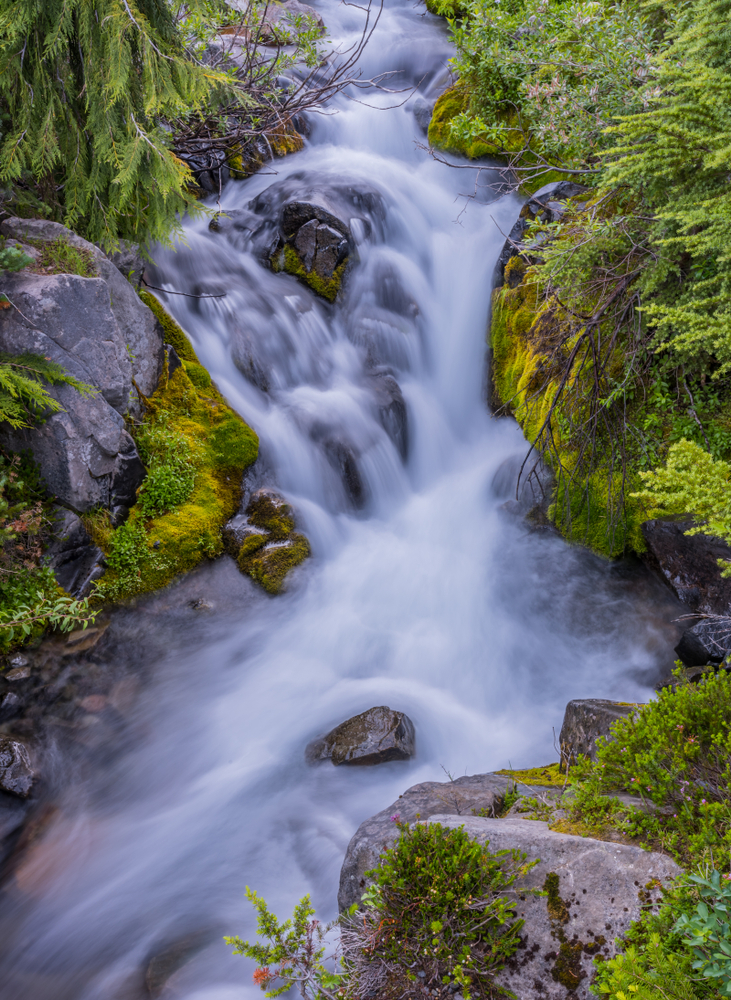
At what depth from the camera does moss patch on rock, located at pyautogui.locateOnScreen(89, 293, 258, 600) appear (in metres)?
6.02

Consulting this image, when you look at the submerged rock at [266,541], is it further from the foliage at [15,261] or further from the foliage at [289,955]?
the foliage at [289,955]

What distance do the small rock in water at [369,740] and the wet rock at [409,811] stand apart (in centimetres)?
105

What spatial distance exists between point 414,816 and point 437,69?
15695 millimetres

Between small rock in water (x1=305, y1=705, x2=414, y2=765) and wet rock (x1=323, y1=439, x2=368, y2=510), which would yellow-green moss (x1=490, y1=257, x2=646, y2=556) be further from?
small rock in water (x1=305, y1=705, x2=414, y2=765)

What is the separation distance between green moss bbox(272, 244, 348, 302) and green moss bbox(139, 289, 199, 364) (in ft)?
8.95

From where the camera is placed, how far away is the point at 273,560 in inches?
259

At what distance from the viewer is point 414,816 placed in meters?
3.21

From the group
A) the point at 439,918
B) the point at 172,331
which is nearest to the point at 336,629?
the point at 439,918

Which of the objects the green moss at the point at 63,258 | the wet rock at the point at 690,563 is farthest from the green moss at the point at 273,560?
the wet rock at the point at 690,563

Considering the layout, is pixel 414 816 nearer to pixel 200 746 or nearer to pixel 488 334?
pixel 200 746

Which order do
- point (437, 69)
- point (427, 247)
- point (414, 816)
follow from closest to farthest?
1. point (414, 816)
2. point (427, 247)
3. point (437, 69)

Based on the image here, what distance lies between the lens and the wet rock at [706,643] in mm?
4523

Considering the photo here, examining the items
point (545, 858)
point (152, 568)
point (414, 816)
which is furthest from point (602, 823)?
point (152, 568)

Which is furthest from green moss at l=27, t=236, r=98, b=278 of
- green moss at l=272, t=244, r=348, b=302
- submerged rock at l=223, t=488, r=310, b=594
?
green moss at l=272, t=244, r=348, b=302
